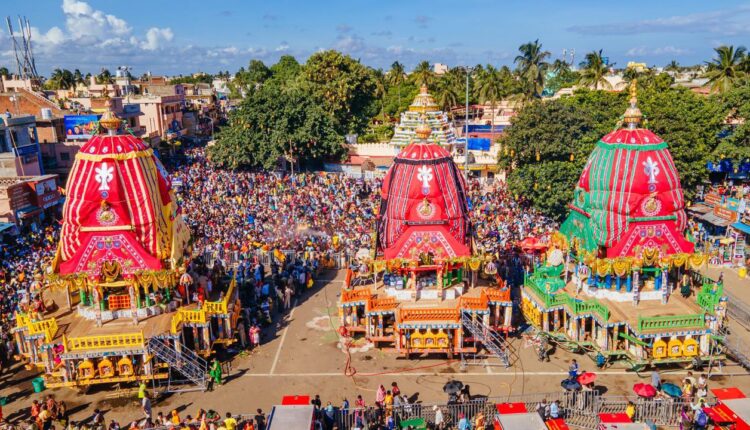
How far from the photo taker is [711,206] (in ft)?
122

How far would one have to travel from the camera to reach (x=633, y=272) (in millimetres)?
23141

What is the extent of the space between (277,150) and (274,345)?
25.7 m

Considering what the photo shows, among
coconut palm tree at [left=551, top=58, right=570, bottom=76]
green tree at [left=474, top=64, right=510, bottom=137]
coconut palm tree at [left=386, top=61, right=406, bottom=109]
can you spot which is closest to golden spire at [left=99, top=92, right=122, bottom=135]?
green tree at [left=474, top=64, right=510, bottom=137]

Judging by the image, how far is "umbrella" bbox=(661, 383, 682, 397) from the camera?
62.1 ft

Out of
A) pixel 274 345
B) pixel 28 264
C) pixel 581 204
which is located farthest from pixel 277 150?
pixel 581 204

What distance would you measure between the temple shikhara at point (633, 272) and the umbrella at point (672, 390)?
1.94 m

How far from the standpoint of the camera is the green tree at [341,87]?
60656 millimetres

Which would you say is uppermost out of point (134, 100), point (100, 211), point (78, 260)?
point (134, 100)

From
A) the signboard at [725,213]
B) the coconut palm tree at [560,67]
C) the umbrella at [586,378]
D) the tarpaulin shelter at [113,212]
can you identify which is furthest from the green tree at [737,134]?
the coconut palm tree at [560,67]

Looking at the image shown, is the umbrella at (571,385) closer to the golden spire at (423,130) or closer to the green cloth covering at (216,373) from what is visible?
the golden spire at (423,130)

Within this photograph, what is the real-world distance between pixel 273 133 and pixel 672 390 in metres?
36.7

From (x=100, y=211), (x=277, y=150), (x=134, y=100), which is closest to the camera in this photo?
(x=100, y=211)

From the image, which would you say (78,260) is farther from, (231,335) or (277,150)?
(277,150)

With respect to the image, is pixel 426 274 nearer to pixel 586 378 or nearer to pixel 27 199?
pixel 586 378
